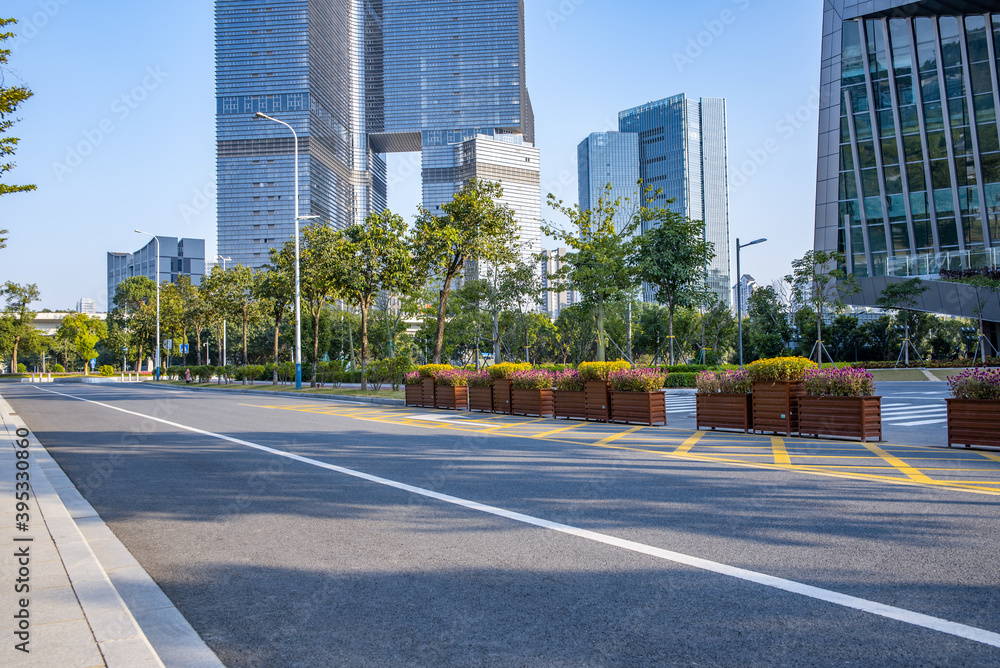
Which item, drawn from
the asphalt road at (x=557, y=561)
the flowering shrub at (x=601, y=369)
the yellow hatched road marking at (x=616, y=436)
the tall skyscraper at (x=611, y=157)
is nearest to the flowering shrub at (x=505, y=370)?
the flowering shrub at (x=601, y=369)

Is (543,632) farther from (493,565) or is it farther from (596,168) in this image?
(596,168)

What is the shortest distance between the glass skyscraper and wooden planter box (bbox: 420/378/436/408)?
547ft

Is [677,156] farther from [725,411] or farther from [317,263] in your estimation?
[725,411]

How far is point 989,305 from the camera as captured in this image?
40.4m

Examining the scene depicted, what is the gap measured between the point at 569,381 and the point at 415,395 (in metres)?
7.32

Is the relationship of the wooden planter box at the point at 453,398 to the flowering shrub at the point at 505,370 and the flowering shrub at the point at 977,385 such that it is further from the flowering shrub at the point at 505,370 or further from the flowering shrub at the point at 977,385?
the flowering shrub at the point at 977,385

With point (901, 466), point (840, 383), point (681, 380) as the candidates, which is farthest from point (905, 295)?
point (901, 466)

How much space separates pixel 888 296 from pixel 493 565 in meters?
43.1

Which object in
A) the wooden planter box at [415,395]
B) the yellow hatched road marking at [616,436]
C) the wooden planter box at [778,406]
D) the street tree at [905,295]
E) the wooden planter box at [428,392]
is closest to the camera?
the yellow hatched road marking at [616,436]

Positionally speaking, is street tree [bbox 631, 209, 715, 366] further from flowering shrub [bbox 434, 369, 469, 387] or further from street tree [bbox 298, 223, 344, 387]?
street tree [bbox 298, 223, 344, 387]

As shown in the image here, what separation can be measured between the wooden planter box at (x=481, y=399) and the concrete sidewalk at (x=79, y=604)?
1339cm

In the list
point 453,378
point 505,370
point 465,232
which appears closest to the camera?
point 505,370

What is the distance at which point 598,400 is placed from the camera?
616 inches

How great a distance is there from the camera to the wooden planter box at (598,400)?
50.8 feet
